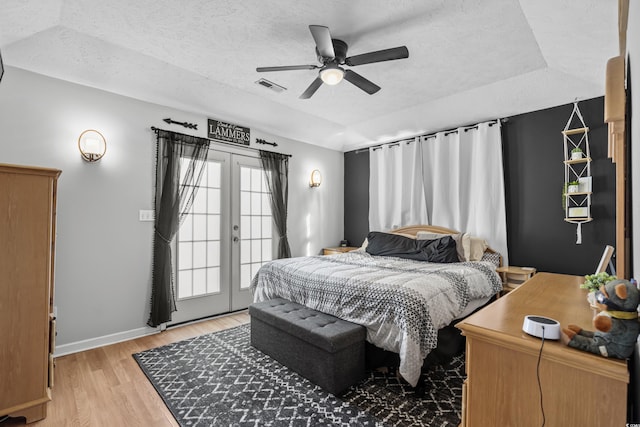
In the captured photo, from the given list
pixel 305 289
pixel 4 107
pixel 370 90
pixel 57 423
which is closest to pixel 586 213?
pixel 370 90

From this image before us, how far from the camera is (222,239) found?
13.0ft

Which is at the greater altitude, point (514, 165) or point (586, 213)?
point (514, 165)

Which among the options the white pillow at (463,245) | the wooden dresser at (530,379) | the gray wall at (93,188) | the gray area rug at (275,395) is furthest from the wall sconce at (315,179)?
the wooden dresser at (530,379)

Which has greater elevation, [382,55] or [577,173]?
[382,55]

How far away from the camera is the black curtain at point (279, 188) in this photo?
4441 millimetres

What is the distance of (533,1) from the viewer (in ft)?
6.38

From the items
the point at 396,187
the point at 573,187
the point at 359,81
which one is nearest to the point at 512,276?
the point at 573,187

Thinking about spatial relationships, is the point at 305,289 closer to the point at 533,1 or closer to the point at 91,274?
the point at 91,274

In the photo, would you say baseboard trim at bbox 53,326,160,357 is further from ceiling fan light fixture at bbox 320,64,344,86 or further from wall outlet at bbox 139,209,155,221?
ceiling fan light fixture at bbox 320,64,344,86

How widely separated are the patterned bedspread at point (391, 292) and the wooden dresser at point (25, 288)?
1.82 meters

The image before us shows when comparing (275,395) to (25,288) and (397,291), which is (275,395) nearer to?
(397,291)

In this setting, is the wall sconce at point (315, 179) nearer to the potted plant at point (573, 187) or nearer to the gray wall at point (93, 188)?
the gray wall at point (93, 188)

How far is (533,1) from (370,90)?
1.25 m

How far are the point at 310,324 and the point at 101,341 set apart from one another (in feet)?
7.31
